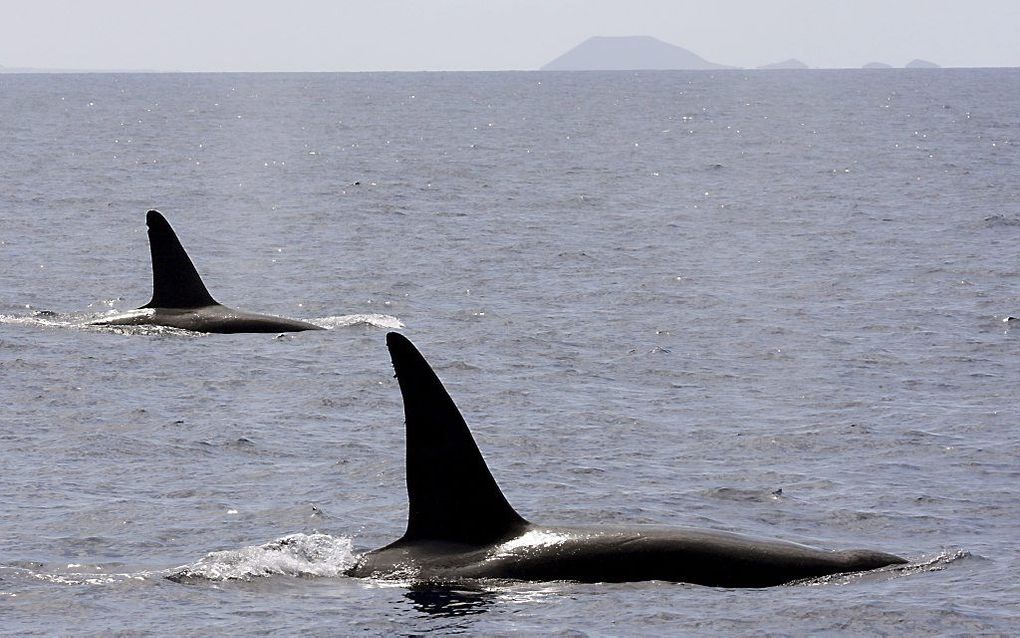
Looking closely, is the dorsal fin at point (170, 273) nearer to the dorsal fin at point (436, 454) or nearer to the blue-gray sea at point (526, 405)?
the blue-gray sea at point (526, 405)

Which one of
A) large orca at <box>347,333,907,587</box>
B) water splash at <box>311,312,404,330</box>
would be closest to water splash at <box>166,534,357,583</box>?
large orca at <box>347,333,907,587</box>

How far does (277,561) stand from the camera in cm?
1305

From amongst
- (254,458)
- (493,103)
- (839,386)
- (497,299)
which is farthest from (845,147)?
(493,103)

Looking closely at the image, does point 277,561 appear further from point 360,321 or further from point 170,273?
point 360,321

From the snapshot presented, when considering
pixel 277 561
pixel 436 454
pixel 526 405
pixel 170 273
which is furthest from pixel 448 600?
pixel 170 273

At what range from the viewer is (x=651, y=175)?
75.0m

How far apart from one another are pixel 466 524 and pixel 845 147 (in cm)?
8470

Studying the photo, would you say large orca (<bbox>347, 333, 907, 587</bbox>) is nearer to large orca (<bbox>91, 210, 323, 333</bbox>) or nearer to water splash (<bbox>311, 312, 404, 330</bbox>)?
large orca (<bbox>91, 210, 323, 333</bbox>)

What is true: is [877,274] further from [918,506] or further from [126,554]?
[126,554]

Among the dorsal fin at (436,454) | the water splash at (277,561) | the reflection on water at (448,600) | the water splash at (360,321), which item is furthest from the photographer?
the water splash at (360,321)

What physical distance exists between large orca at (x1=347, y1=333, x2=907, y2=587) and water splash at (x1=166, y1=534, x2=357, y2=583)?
685 mm

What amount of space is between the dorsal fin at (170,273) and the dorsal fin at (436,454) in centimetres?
1475

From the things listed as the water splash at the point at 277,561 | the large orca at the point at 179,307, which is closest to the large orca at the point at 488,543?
the water splash at the point at 277,561

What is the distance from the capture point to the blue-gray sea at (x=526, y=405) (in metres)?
11.9
